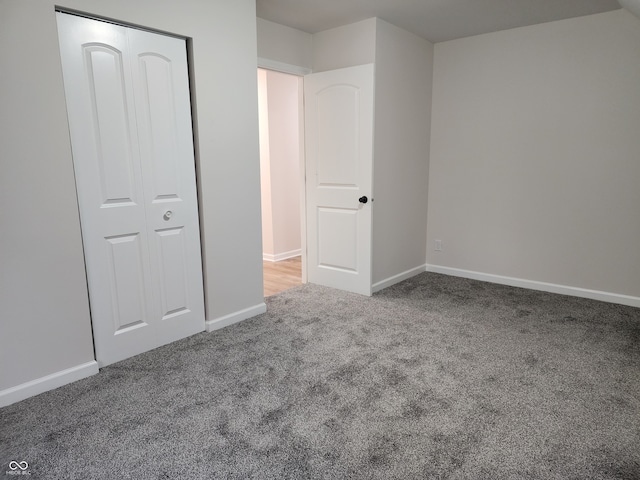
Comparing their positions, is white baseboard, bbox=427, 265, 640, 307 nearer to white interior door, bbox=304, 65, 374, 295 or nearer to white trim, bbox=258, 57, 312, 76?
white interior door, bbox=304, 65, 374, 295

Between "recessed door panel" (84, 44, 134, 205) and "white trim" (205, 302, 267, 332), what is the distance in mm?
1074

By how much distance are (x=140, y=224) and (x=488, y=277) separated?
3.40 m

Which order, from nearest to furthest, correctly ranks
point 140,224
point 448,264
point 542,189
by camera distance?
point 140,224
point 542,189
point 448,264

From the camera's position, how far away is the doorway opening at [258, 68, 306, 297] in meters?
5.00

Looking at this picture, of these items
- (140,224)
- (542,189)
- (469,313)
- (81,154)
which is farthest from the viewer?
(542,189)

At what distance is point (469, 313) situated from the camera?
337 centimetres

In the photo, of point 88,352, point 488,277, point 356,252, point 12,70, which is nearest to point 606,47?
point 488,277

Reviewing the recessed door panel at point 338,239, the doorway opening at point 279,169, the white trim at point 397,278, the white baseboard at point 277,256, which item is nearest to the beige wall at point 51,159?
the recessed door panel at point 338,239

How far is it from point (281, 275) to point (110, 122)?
2635mm

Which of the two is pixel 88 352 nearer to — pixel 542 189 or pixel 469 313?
Result: pixel 469 313

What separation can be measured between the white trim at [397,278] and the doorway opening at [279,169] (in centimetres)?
114

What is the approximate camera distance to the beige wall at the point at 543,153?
→ 342cm

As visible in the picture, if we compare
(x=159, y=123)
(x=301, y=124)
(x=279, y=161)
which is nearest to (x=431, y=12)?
(x=301, y=124)

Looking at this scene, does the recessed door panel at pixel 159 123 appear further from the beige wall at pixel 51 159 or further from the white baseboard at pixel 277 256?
the white baseboard at pixel 277 256
